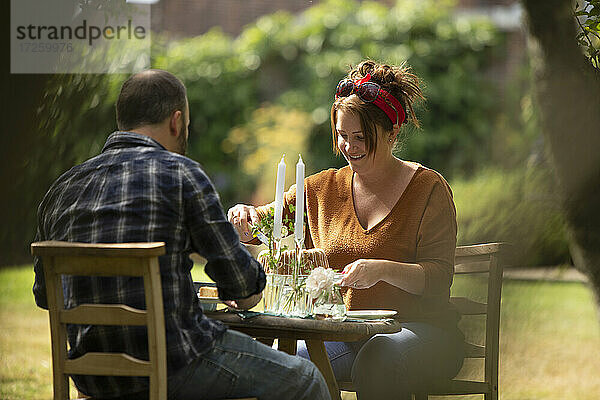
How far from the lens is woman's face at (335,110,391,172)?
1.91m

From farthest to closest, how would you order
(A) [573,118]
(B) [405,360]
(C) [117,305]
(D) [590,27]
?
(A) [573,118], (D) [590,27], (B) [405,360], (C) [117,305]

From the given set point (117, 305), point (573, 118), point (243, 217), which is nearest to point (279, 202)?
point (243, 217)

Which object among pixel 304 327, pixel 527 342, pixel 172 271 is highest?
pixel 172 271

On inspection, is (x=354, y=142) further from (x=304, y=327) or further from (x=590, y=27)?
(x=590, y=27)

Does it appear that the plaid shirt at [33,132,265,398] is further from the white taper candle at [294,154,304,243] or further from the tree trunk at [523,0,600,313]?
the tree trunk at [523,0,600,313]

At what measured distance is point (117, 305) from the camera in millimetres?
1368

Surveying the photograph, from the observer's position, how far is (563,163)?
2803mm

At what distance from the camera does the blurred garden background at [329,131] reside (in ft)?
9.76

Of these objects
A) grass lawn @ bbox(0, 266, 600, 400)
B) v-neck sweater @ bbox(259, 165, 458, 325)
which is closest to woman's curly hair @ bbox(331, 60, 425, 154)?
v-neck sweater @ bbox(259, 165, 458, 325)

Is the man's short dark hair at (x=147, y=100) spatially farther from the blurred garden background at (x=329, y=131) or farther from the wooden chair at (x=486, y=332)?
the blurred garden background at (x=329, y=131)

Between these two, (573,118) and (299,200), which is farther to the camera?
(573,118)

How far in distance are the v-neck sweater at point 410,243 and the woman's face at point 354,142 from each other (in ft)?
0.33

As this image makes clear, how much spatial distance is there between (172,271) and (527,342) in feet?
8.75

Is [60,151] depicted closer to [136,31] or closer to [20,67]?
[20,67]
